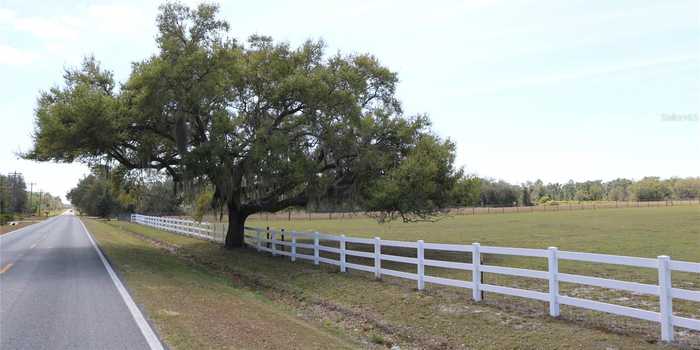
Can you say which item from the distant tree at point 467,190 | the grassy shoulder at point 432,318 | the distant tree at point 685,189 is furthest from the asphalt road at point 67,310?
the distant tree at point 685,189

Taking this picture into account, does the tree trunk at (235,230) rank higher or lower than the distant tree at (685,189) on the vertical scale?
lower

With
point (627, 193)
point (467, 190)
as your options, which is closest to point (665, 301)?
point (467, 190)

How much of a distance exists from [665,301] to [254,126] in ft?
53.6

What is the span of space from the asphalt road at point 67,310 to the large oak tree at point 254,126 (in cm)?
535

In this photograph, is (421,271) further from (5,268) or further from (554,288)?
(5,268)

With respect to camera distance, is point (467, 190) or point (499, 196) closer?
point (467, 190)

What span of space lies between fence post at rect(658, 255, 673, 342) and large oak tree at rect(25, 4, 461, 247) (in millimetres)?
12269

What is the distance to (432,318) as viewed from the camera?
31.2 feet

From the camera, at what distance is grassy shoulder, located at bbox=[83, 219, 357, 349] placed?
7.55 meters

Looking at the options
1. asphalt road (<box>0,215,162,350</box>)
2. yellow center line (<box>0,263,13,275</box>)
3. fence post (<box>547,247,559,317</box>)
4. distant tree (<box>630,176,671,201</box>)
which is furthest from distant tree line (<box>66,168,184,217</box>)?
distant tree (<box>630,176,671,201</box>)

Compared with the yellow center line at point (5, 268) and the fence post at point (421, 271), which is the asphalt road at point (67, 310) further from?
the fence post at point (421, 271)

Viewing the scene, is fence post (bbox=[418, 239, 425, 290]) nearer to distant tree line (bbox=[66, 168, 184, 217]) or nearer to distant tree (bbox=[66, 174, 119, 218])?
distant tree line (bbox=[66, 168, 184, 217])

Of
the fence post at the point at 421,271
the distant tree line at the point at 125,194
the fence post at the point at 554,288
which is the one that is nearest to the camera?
the fence post at the point at 554,288

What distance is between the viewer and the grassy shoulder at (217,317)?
7.55 m
